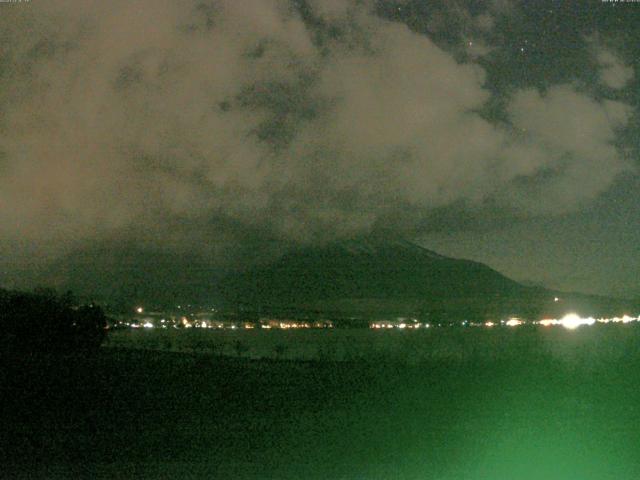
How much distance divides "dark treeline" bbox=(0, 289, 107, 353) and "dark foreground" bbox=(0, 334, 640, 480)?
44.1ft

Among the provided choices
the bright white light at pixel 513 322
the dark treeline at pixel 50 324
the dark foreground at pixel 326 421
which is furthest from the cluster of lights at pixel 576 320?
the dark foreground at pixel 326 421

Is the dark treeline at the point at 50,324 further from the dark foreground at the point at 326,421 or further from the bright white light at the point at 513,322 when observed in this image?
the bright white light at the point at 513,322

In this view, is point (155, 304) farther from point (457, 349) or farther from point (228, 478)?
point (228, 478)

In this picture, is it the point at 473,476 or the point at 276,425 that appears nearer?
the point at 473,476

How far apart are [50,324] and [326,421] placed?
24745 mm

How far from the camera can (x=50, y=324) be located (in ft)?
119

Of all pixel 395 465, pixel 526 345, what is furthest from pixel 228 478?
pixel 526 345

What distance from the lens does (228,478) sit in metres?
10.0

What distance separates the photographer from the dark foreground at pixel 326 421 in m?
10.8

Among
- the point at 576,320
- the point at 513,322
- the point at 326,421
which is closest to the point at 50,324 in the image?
the point at 326,421

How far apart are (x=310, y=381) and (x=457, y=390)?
148 inches

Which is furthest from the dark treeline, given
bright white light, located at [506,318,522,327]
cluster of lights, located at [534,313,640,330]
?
bright white light, located at [506,318,522,327]

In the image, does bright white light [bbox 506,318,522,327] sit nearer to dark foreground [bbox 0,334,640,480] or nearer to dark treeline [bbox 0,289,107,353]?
dark treeline [bbox 0,289,107,353]

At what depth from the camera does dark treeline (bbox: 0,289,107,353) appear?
116ft
